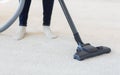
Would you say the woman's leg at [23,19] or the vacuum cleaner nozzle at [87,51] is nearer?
the vacuum cleaner nozzle at [87,51]

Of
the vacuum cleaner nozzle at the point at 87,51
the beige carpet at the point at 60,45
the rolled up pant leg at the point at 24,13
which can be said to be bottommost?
the beige carpet at the point at 60,45

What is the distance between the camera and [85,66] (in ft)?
7.07

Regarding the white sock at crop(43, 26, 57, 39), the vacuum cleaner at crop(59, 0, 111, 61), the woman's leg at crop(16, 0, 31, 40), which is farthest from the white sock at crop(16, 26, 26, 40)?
the vacuum cleaner at crop(59, 0, 111, 61)

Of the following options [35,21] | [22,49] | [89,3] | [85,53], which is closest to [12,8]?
[35,21]

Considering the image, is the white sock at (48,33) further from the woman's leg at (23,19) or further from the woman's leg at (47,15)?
the woman's leg at (23,19)

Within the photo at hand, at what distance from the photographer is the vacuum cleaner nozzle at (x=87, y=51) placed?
225 centimetres

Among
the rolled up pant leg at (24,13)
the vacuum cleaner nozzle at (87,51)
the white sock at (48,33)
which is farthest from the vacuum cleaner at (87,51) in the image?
the rolled up pant leg at (24,13)

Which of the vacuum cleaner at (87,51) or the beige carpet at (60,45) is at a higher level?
the vacuum cleaner at (87,51)

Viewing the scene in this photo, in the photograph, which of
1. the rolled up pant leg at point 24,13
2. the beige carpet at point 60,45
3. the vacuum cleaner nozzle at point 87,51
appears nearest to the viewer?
the beige carpet at point 60,45

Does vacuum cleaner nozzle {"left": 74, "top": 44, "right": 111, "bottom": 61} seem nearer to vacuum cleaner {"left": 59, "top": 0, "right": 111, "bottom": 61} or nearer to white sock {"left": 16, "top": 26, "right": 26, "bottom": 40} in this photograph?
vacuum cleaner {"left": 59, "top": 0, "right": 111, "bottom": 61}

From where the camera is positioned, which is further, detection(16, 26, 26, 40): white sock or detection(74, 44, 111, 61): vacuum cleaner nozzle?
detection(16, 26, 26, 40): white sock

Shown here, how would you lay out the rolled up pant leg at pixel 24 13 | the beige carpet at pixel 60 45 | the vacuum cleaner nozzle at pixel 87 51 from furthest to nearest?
the rolled up pant leg at pixel 24 13 < the vacuum cleaner nozzle at pixel 87 51 < the beige carpet at pixel 60 45

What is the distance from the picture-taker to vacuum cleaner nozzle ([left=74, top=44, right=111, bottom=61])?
225 cm

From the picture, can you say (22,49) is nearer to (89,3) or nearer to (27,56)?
(27,56)
